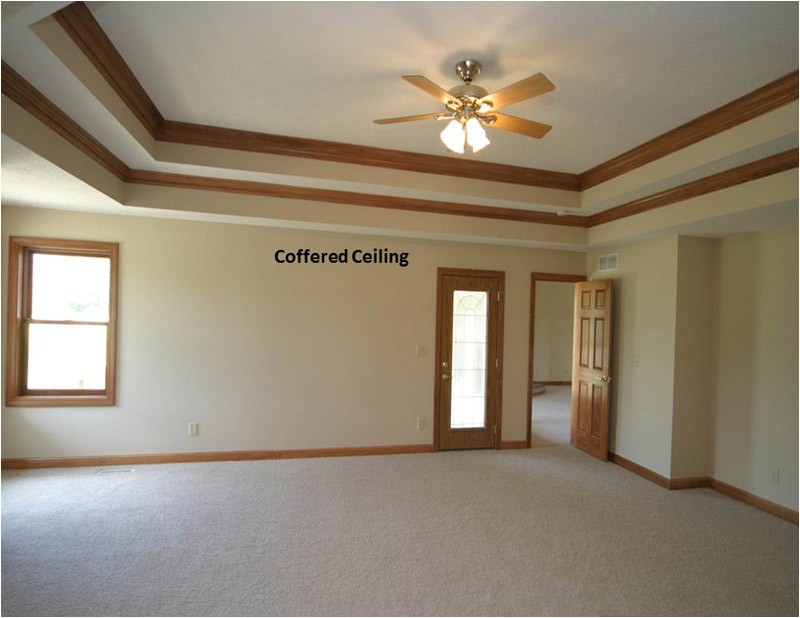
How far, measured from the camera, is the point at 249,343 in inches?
176

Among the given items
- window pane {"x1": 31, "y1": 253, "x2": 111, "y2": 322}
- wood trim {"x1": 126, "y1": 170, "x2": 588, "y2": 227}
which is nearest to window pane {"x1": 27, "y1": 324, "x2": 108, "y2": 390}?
window pane {"x1": 31, "y1": 253, "x2": 111, "y2": 322}

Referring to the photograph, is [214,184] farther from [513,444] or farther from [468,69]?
[513,444]

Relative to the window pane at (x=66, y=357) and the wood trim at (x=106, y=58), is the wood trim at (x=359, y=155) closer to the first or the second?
the wood trim at (x=106, y=58)

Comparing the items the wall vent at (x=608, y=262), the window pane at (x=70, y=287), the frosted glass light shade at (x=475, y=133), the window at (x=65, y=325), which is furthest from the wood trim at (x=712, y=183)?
the window pane at (x=70, y=287)

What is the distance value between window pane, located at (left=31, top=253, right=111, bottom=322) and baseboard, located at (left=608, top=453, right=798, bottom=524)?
5491 mm

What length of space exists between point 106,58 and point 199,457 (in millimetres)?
3525

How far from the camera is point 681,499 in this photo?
382 cm

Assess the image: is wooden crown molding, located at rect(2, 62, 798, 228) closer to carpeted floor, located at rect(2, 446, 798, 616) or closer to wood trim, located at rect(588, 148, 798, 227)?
wood trim, located at rect(588, 148, 798, 227)

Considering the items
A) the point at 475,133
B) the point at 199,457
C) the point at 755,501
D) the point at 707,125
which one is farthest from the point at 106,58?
the point at 755,501

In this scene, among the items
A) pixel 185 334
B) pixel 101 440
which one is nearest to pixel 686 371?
pixel 185 334

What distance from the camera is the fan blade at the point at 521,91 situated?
2040 millimetres

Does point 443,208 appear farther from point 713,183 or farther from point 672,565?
point 672,565

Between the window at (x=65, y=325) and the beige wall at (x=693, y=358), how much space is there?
5371mm

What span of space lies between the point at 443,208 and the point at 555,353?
6698 millimetres
